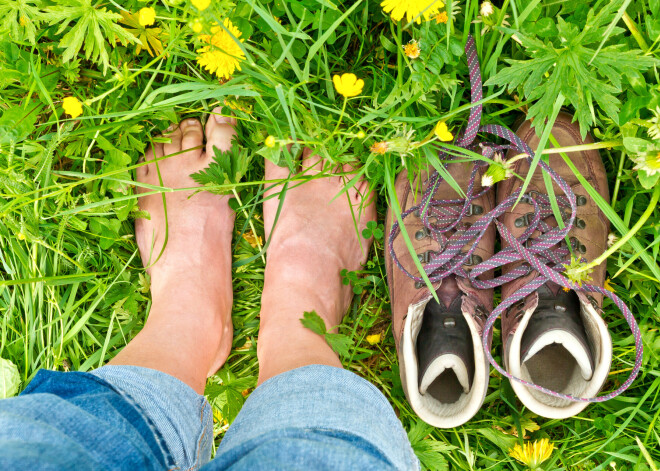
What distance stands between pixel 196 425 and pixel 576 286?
41.1 inches

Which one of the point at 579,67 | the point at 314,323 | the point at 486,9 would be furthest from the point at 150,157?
the point at 579,67

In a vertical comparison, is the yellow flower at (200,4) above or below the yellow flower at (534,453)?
above

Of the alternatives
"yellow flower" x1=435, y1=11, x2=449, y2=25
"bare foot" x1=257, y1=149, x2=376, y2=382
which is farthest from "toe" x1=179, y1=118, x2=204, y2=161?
"yellow flower" x1=435, y1=11, x2=449, y2=25

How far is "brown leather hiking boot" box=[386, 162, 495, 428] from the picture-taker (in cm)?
138

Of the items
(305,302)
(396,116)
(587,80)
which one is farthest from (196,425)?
(587,80)

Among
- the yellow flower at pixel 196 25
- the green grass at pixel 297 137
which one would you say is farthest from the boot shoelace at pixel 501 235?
the yellow flower at pixel 196 25

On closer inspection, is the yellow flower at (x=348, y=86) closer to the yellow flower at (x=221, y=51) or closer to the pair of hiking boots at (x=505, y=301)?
the yellow flower at (x=221, y=51)

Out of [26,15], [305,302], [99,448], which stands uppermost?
[26,15]

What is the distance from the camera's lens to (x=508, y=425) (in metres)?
1.59

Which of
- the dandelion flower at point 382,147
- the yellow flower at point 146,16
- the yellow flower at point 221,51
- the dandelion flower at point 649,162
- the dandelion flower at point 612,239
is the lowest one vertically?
the dandelion flower at point 612,239

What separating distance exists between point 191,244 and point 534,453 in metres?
1.24

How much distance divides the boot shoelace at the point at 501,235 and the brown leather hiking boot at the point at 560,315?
17 millimetres

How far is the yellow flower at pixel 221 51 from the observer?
3.71ft

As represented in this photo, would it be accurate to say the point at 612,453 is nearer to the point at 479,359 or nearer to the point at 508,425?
the point at 508,425
